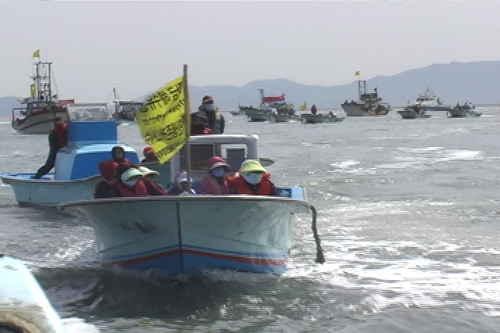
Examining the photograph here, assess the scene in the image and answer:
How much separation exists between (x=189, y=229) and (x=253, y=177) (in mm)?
1240

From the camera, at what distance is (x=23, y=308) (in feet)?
10.9

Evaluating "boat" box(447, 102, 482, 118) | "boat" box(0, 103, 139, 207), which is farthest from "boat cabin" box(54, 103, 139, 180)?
"boat" box(447, 102, 482, 118)

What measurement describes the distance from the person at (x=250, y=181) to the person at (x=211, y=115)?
3.18 metres

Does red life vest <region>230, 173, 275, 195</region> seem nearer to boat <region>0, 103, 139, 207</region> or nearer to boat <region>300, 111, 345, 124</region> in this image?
boat <region>0, 103, 139, 207</region>

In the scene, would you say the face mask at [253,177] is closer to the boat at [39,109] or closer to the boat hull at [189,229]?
the boat hull at [189,229]

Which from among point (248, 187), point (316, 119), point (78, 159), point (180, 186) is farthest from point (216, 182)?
point (316, 119)

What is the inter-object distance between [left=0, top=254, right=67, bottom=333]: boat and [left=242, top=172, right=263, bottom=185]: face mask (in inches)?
235

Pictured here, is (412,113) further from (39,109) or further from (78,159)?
(78,159)

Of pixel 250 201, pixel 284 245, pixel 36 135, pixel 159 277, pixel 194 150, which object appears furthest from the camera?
pixel 36 135

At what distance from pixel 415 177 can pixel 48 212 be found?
38.3 ft

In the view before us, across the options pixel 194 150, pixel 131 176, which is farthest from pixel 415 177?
pixel 131 176

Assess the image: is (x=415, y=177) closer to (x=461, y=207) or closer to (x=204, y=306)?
(x=461, y=207)

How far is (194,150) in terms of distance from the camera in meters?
11.1

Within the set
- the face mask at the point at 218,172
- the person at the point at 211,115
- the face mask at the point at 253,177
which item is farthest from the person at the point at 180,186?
the person at the point at 211,115
